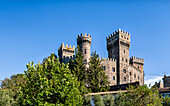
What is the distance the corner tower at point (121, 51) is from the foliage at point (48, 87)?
36.3 metres

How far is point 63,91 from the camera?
1512 cm

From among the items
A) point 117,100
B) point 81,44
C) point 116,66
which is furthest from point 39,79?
point 116,66

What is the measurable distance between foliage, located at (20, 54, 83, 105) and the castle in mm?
30408

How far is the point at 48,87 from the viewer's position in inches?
583

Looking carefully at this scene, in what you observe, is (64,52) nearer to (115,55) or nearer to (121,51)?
(115,55)

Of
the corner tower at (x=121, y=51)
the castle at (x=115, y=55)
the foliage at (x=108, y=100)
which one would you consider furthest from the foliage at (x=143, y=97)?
the corner tower at (x=121, y=51)

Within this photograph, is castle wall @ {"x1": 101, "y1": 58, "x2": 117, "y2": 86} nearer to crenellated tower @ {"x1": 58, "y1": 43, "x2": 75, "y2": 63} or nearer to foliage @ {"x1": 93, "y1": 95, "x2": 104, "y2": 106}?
crenellated tower @ {"x1": 58, "y1": 43, "x2": 75, "y2": 63}

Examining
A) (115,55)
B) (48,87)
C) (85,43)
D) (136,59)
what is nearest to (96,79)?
(85,43)

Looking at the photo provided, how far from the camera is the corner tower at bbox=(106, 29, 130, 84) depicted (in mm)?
51156

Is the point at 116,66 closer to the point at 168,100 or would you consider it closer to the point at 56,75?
the point at 168,100

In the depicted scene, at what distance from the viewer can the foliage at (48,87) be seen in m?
14.8

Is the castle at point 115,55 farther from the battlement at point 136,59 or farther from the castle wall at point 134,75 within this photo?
the battlement at point 136,59

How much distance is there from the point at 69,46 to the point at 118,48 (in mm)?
14632

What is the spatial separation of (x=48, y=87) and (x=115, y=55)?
4002 cm
